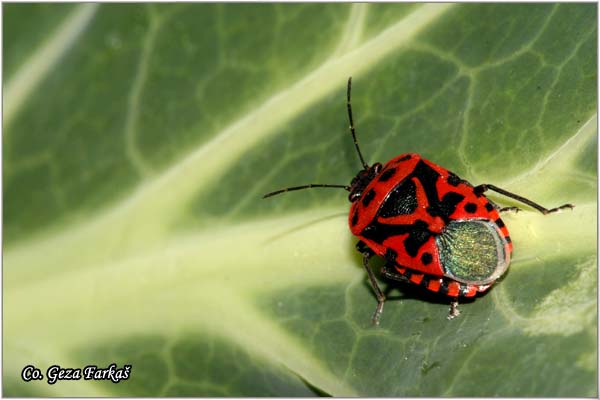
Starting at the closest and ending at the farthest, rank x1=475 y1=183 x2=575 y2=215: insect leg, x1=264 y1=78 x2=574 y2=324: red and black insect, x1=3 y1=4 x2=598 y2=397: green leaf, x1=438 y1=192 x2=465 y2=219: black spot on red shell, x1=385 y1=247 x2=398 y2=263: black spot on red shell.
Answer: x1=475 y1=183 x2=575 y2=215: insect leg
x1=3 y1=4 x2=598 y2=397: green leaf
x1=264 y1=78 x2=574 y2=324: red and black insect
x1=438 y1=192 x2=465 y2=219: black spot on red shell
x1=385 y1=247 x2=398 y2=263: black spot on red shell

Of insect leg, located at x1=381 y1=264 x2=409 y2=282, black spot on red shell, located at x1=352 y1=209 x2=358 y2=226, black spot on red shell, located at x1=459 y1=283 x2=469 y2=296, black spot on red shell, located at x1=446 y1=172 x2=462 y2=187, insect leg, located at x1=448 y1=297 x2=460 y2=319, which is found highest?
black spot on red shell, located at x1=446 y1=172 x2=462 y2=187

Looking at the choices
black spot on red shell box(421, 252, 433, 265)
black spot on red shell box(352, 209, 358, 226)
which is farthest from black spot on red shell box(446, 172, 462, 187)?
black spot on red shell box(352, 209, 358, 226)

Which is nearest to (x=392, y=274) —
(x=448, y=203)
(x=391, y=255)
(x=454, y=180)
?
(x=391, y=255)

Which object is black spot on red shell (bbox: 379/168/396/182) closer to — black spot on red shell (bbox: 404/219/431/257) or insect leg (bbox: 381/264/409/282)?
black spot on red shell (bbox: 404/219/431/257)

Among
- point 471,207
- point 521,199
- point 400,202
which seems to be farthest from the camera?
point 400,202

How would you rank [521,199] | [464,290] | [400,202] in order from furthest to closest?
1. [400,202]
2. [464,290]
3. [521,199]

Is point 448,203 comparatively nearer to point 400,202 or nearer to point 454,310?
point 400,202

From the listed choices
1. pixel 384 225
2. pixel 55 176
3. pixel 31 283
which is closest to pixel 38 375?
pixel 31 283

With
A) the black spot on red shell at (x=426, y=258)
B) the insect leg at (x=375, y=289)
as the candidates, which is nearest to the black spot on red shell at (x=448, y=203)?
the black spot on red shell at (x=426, y=258)
